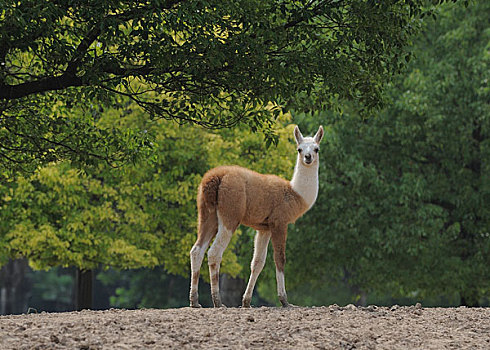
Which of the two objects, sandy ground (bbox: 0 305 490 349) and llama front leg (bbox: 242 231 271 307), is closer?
sandy ground (bbox: 0 305 490 349)

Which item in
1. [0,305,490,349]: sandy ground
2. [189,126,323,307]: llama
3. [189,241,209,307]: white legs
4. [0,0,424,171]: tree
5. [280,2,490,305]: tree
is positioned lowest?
[0,305,490,349]: sandy ground

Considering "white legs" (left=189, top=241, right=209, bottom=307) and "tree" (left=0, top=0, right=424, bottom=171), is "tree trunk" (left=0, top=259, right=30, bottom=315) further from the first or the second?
"tree" (left=0, top=0, right=424, bottom=171)

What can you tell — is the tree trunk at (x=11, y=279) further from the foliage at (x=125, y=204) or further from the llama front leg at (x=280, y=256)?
the llama front leg at (x=280, y=256)

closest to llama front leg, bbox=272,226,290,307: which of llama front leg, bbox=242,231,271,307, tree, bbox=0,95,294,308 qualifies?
llama front leg, bbox=242,231,271,307

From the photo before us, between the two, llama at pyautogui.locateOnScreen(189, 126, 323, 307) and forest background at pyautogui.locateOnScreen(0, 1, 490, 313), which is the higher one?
forest background at pyautogui.locateOnScreen(0, 1, 490, 313)

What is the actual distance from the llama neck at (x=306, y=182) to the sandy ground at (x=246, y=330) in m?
1.89

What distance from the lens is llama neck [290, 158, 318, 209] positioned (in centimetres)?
1006

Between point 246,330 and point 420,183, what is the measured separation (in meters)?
12.3

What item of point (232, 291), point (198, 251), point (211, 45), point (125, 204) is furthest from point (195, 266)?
point (232, 291)

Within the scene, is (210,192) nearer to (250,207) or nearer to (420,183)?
(250,207)

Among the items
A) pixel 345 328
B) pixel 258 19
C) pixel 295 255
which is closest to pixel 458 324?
pixel 345 328

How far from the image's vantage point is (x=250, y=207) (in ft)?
31.7

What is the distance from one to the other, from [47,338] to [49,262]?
10.7 metres

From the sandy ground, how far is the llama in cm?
114
